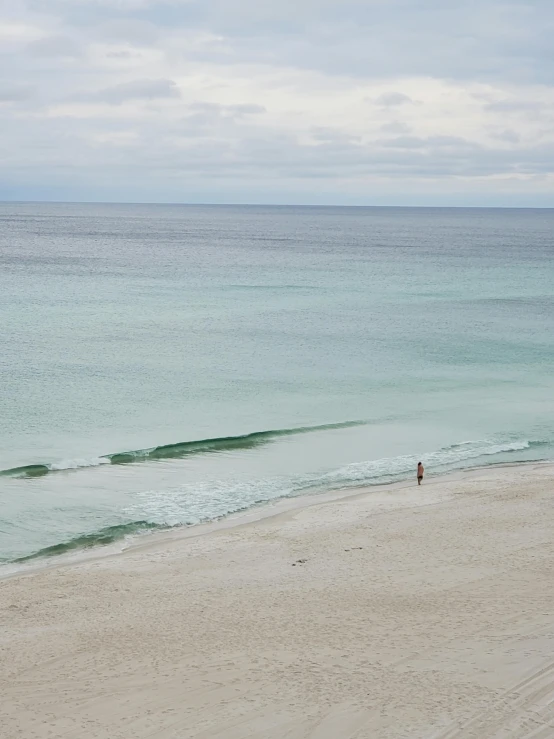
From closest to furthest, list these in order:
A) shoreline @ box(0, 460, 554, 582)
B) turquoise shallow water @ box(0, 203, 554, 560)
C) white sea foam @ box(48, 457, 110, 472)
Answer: shoreline @ box(0, 460, 554, 582) → turquoise shallow water @ box(0, 203, 554, 560) → white sea foam @ box(48, 457, 110, 472)

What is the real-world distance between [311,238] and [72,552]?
495 feet

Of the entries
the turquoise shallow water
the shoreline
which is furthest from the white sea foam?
the shoreline

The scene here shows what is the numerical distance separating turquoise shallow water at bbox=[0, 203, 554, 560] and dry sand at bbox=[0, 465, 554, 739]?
416 cm

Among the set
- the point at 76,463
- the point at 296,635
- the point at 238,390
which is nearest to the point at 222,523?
the point at 76,463

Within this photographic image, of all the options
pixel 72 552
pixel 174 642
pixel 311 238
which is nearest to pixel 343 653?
pixel 174 642

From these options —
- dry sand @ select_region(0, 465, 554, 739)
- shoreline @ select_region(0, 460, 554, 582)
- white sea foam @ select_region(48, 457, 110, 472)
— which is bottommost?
shoreline @ select_region(0, 460, 554, 582)

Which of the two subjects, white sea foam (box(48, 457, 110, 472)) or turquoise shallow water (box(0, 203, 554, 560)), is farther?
white sea foam (box(48, 457, 110, 472))

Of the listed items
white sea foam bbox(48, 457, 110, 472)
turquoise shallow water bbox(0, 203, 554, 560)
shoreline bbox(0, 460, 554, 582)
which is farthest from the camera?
Answer: white sea foam bbox(48, 457, 110, 472)

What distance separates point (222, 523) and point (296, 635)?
27.9ft

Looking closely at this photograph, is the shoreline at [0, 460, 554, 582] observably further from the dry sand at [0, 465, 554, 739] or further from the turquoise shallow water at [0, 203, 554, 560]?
the turquoise shallow water at [0, 203, 554, 560]

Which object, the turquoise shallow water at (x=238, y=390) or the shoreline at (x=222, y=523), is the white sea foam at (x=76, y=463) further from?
the shoreline at (x=222, y=523)

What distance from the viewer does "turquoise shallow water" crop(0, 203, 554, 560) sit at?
28312mm

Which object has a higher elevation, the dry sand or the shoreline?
the dry sand

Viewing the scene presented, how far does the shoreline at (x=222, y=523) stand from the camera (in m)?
21.9
